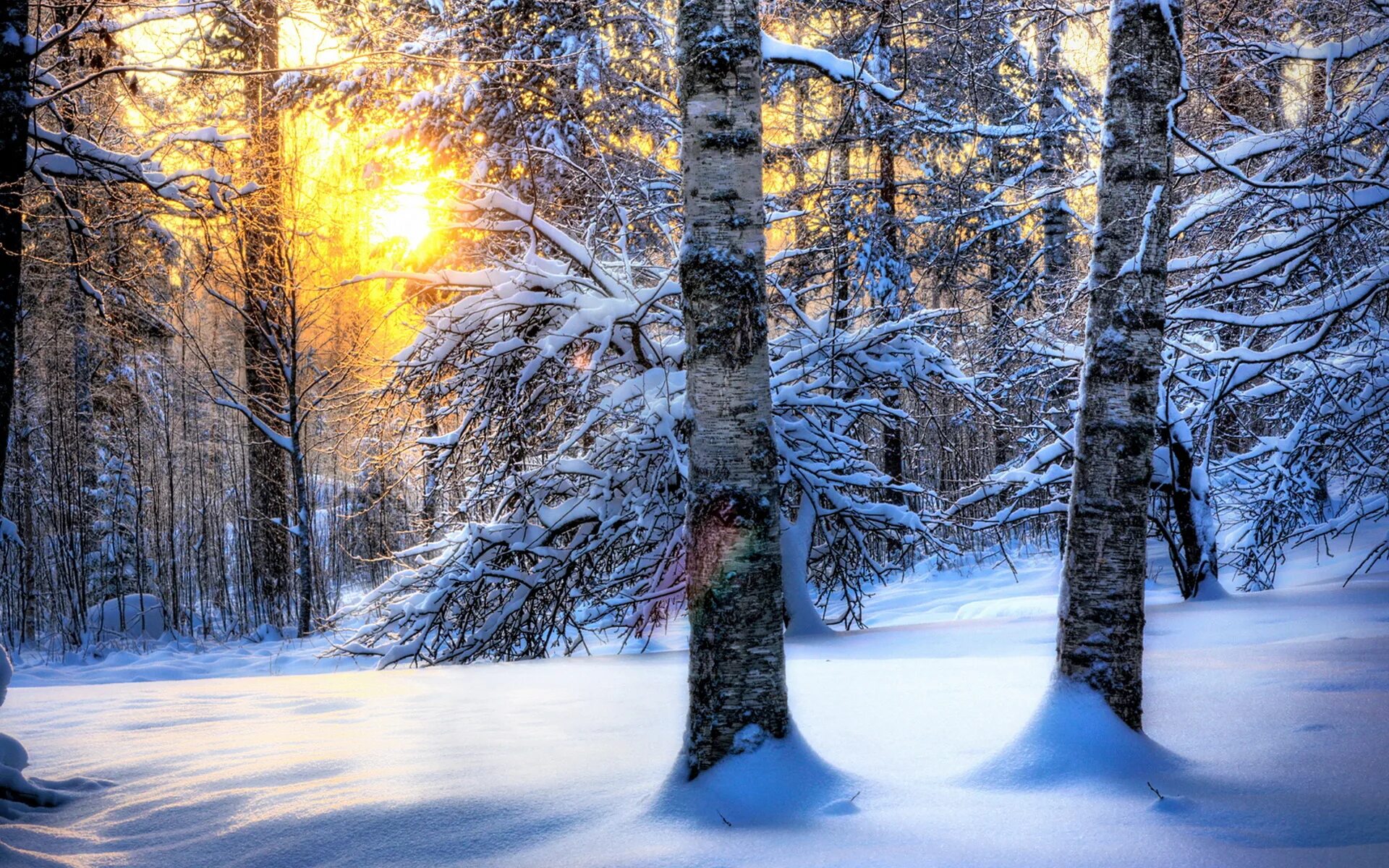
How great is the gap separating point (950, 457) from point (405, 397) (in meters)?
10.6

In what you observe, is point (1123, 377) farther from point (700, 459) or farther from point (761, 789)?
point (761, 789)

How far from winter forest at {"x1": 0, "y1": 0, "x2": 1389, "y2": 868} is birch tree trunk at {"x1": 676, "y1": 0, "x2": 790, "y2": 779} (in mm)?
16

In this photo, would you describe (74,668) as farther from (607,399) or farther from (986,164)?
(986,164)

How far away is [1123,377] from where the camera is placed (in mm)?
3332

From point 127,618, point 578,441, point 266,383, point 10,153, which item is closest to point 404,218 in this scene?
point 578,441

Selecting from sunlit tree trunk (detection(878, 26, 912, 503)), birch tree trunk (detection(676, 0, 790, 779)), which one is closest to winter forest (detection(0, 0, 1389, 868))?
birch tree trunk (detection(676, 0, 790, 779))

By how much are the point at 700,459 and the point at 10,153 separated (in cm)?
348

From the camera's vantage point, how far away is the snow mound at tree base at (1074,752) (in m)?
3.04

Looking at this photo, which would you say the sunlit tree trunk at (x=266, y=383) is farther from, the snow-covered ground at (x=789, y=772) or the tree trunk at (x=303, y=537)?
the snow-covered ground at (x=789, y=772)

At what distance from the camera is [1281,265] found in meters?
5.54

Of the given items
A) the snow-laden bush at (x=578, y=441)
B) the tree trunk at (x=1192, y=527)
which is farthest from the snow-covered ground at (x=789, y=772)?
the tree trunk at (x=1192, y=527)

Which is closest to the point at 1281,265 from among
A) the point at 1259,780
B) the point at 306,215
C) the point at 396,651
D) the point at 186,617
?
the point at 1259,780

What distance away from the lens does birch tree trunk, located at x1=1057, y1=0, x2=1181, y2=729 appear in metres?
3.29

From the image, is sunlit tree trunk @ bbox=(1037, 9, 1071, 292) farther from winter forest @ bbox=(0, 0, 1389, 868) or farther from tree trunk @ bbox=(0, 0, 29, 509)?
tree trunk @ bbox=(0, 0, 29, 509)
